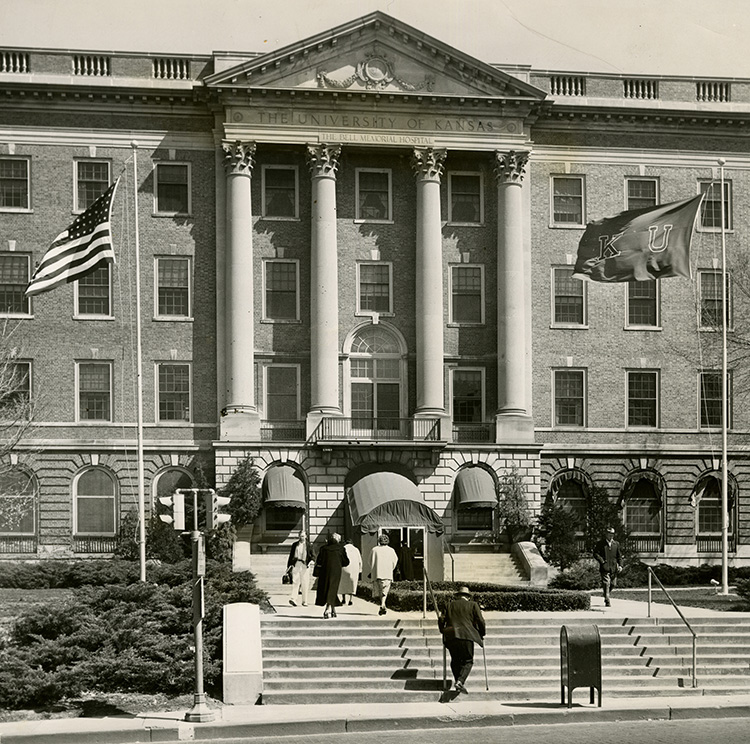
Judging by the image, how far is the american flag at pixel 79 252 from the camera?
3744 cm

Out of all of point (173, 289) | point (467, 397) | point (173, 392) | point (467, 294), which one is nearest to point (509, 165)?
point (467, 294)

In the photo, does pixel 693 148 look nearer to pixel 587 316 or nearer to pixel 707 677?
pixel 587 316

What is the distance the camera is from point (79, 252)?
1513 inches

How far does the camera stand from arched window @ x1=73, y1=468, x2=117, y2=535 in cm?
4872

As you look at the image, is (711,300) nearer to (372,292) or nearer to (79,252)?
(372,292)

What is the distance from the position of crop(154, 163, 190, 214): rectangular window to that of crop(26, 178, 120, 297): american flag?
11191mm

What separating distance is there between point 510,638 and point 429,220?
26.0 metres

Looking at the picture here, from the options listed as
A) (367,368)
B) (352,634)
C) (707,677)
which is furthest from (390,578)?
(367,368)

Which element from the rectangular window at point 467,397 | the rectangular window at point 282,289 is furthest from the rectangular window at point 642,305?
the rectangular window at point 282,289

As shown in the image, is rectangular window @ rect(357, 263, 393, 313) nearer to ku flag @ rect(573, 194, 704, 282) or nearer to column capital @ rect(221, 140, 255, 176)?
column capital @ rect(221, 140, 255, 176)

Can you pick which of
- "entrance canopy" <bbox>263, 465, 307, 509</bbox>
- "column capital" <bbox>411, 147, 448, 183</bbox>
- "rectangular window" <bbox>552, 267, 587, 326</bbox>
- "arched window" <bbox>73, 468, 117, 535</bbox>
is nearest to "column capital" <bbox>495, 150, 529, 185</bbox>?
"column capital" <bbox>411, 147, 448, 183</bbox>

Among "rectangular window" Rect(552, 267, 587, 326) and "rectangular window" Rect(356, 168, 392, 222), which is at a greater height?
"rectangular window" Rect(356, 168, 392, 222)

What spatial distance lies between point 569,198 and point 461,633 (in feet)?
105

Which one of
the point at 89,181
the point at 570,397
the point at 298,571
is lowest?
the point at 298,571
